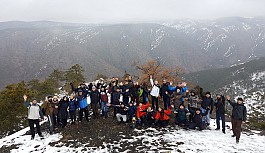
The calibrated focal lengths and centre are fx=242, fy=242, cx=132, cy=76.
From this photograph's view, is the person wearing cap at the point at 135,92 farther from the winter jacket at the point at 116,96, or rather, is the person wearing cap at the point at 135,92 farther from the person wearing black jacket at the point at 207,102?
the person wearing black jacket at the point at 207,102

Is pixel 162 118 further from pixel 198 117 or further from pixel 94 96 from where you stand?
pixel 94 96

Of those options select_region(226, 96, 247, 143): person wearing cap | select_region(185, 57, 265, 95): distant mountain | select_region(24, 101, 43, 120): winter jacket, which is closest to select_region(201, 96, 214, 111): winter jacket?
select_region(226, 96, 247, 143): person wearing cap

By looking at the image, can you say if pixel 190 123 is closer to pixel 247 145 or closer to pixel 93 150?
pixel 247 145

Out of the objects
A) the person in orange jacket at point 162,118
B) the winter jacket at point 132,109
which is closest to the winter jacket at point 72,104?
the winter jacket at point 132,109

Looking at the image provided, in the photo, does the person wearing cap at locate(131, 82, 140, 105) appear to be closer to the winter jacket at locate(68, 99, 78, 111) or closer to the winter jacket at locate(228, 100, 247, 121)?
the winter jacket at locate(68, 99, 78, 111)

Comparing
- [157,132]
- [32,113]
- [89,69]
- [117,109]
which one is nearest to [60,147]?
[32,113]

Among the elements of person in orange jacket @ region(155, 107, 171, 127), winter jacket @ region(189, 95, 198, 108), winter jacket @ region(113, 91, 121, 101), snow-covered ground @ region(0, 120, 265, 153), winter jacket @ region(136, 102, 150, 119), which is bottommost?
snow-covered ground @ region(0, 120, 265, 153)

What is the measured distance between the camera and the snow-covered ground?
39.0 feet

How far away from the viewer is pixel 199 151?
37.7ft

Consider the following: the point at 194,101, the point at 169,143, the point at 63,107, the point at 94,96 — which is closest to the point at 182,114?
the point at 194,101

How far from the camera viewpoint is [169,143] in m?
12.5

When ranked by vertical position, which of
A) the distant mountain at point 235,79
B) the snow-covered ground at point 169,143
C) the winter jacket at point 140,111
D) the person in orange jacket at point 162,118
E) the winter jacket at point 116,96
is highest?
the winter jacket at point 116,96

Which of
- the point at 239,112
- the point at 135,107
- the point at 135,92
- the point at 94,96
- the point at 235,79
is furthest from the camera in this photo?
the point at 235,79

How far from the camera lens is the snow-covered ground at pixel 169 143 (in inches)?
468
